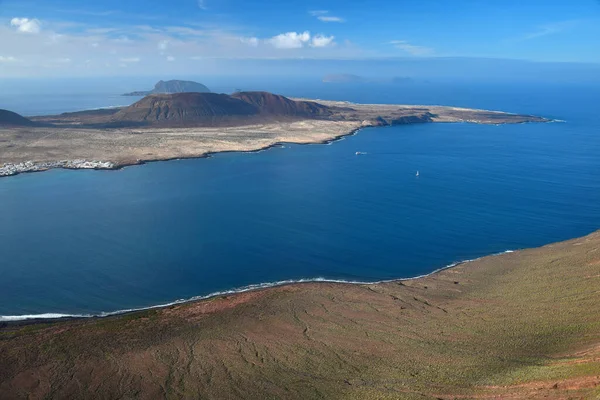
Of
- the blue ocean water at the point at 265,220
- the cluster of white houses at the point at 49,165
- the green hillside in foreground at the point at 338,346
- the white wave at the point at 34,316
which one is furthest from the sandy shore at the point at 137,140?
the green hillside in foreground at the point at 338,346

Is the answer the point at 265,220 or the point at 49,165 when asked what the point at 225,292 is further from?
the point at 49,165

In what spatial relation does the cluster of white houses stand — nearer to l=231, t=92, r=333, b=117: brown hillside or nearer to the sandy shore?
the sandy shore

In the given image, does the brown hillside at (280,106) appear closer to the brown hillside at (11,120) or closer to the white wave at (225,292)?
the brown hillside at (11,120)

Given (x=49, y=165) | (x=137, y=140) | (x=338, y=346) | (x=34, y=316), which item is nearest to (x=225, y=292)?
(x=338, y=346)

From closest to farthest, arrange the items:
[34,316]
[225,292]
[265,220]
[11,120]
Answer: [34,316], [225,292], [265,220], [11,120]

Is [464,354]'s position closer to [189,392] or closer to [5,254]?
[189,392]

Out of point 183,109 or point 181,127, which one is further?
point 183,109

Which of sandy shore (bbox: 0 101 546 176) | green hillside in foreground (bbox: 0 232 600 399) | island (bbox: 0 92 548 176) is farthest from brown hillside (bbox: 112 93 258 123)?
green hillside in foreground (bbox: 0 232 600 399)
